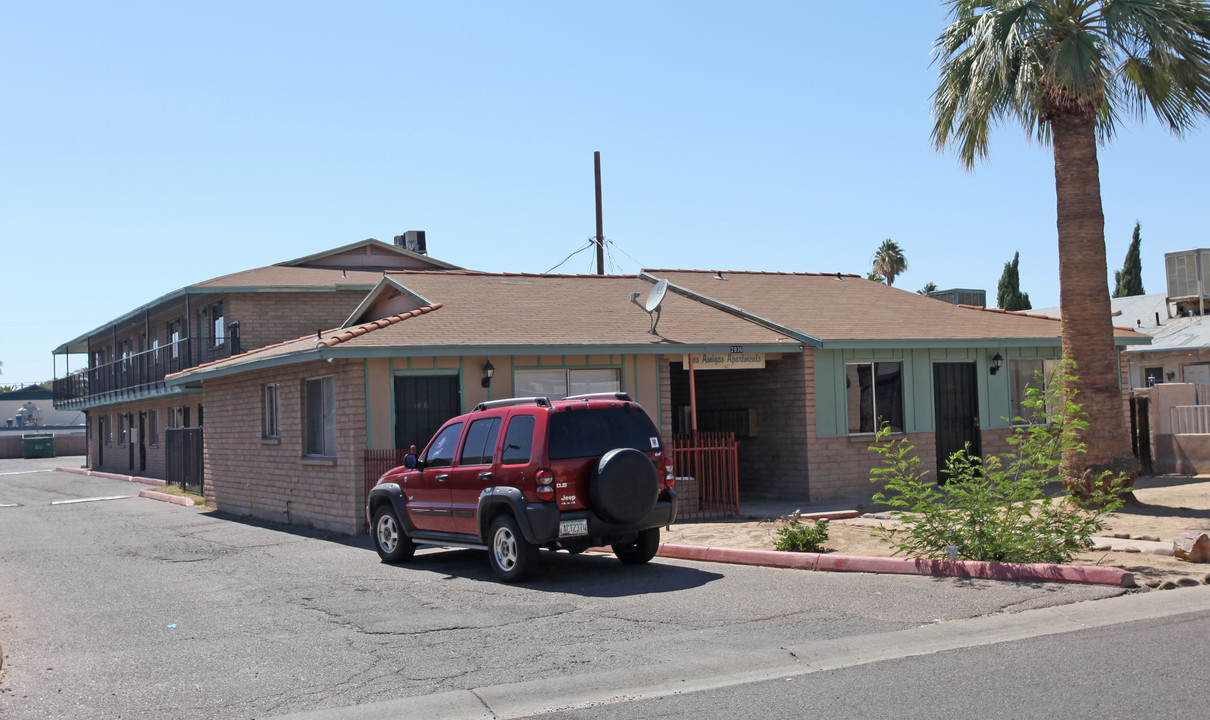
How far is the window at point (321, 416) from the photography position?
16.1 metres

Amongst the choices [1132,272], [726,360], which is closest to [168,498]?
[726,360]

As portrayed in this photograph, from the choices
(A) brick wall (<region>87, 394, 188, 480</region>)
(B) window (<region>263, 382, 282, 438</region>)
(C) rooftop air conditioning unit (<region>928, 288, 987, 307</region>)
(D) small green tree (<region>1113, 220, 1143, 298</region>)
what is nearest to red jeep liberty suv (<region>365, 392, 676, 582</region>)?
(B) window (<region>263, 382, 282, 438</region>)

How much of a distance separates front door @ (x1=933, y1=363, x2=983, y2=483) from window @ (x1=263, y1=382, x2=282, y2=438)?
11.5m

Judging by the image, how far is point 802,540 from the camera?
11586 millimetres

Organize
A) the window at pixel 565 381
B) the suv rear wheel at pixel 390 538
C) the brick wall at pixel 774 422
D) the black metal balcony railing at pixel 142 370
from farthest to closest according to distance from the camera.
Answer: the black metal balcony railing at pixel 142 370 < the brick wall at pixel 774 422 < the window at pixel 565 381 < the suv rear wheel at pixel 390 538

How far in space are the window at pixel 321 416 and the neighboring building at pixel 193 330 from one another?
11804mm

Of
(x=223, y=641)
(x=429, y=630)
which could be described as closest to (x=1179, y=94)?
(x=429, y=630)

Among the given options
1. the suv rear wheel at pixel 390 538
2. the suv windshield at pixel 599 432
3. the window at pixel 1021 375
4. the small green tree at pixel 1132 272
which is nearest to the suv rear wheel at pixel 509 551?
the suv windshield at pixel 599 432

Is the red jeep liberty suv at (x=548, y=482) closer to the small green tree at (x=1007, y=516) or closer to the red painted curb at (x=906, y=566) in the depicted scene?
the red painted curb at (x=906, y=566)

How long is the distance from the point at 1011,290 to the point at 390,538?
156 ft

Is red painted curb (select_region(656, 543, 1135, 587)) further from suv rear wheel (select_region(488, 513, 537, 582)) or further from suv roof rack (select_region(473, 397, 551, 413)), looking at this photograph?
suv roof rack (select_region(473, 397, 551, 413))

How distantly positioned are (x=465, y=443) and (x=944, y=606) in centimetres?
535

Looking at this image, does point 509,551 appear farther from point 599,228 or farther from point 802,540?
point 599,228

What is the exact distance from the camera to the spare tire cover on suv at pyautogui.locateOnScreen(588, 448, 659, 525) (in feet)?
34.4
